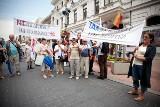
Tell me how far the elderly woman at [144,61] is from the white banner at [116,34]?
583 mm

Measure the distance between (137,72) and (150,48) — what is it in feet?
2.75

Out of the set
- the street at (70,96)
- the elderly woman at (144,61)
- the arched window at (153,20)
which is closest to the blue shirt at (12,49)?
the street at (70,96)

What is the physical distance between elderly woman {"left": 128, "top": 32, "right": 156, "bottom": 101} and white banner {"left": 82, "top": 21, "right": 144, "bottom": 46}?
0.58m

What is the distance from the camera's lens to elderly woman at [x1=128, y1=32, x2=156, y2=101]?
424 centimetres

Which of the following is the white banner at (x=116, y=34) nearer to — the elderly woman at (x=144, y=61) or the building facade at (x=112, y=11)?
the elderly woman at (x=144, y=61)

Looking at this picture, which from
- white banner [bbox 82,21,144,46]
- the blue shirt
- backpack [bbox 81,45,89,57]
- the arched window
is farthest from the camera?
the arched window

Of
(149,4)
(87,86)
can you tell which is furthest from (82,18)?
(87,86)

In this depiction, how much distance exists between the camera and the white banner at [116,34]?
510 cm

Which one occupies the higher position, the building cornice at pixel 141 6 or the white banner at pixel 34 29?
the building cornice at pixel 141 6

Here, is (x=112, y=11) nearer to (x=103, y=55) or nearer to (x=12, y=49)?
(x=103, y=55)

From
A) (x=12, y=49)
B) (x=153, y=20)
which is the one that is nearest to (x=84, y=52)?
(x=12, y=49)

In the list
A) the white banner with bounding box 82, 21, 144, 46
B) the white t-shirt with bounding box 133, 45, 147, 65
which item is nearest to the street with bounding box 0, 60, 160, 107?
the white t-shirt with bounding box 133, 45, 147, 65

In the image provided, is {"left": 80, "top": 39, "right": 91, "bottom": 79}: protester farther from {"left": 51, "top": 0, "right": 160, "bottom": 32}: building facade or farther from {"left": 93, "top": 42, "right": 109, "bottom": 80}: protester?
{"left": 51, "top": 0, "right": 160, "bottom": 32}: building facade

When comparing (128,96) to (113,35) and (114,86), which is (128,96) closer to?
(114,86)
